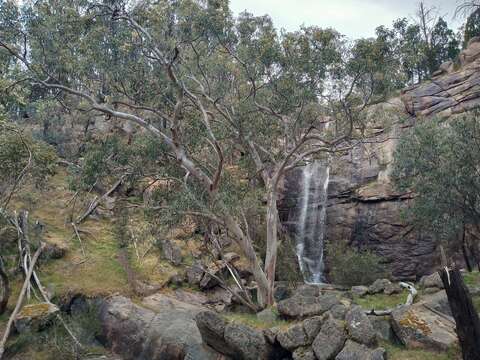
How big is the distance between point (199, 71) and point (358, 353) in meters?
15.9

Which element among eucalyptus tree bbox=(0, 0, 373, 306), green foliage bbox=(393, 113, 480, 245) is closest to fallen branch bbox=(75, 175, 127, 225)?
eucalyptus tree bbox=(0, 0, 373, 306)

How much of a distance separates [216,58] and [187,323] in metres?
13.7

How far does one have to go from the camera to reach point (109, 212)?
2869 centimetres

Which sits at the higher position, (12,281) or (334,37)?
(334,37)

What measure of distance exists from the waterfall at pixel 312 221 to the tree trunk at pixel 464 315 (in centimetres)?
1775

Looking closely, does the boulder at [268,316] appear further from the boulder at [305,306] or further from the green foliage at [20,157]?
the green foliage at [20,157]

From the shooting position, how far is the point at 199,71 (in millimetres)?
23141

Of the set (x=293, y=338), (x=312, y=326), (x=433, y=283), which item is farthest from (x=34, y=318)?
(x=433, y=283)

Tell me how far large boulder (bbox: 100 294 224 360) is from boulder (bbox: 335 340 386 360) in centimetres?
440

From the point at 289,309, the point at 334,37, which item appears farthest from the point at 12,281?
the point at 334,37

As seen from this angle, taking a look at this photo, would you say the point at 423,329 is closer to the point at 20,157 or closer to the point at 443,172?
the point at 443,172

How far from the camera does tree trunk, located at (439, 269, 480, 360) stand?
34.7 feet

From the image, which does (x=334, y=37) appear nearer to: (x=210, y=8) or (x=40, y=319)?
(x=210, y=8)

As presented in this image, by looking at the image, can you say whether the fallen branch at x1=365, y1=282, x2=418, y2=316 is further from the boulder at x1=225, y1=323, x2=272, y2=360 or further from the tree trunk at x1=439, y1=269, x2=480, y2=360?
the boulder at x1=225, y1=323, x2=272, y2=360
